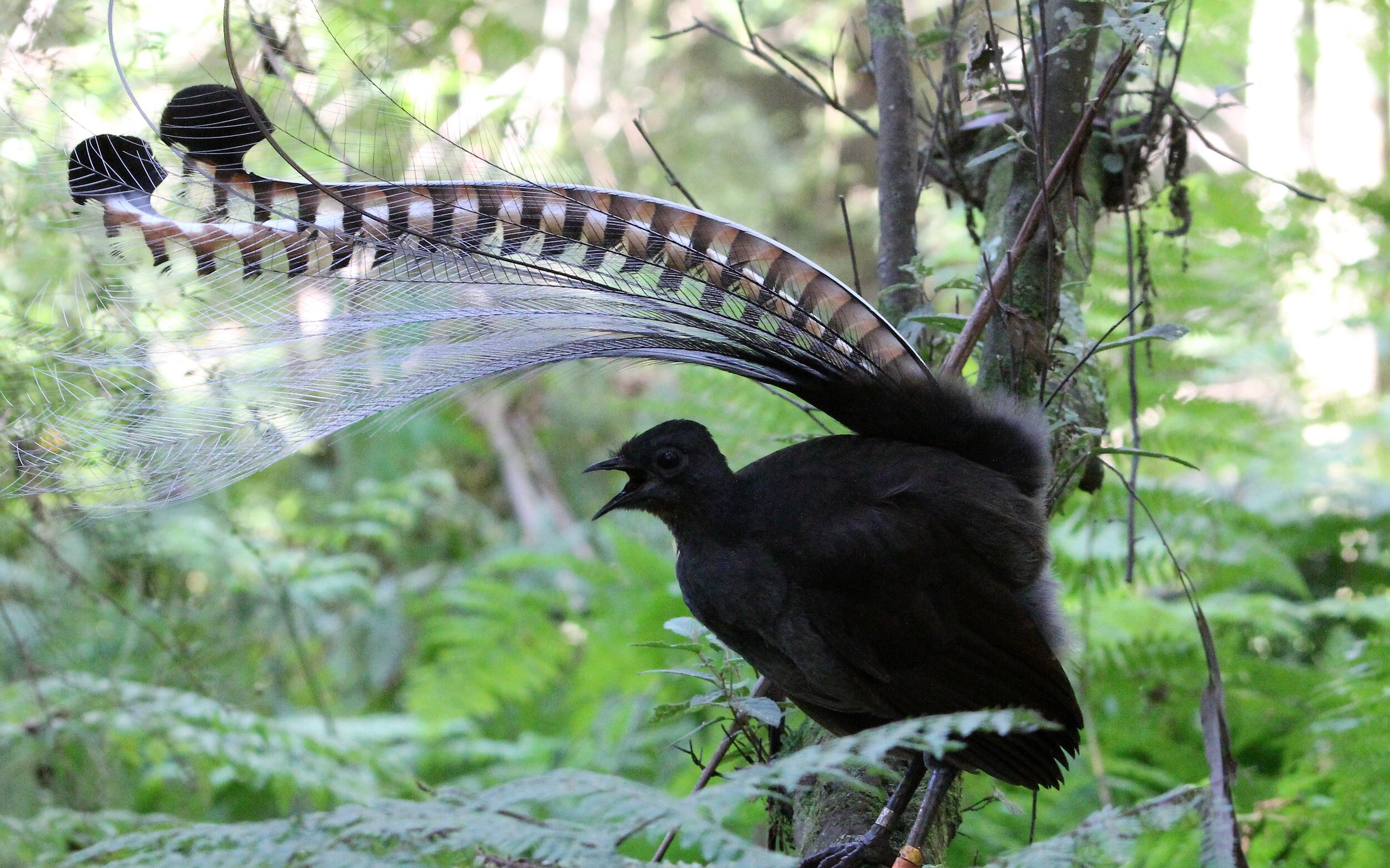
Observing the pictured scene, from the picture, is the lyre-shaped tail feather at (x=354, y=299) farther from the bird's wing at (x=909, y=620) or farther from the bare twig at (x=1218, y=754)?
the bare twig at (x=1218, y=754)

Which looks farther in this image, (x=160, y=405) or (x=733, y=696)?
(x=733, y=696)

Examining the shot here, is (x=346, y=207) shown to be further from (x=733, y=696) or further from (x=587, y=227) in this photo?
(x=733, y=696)

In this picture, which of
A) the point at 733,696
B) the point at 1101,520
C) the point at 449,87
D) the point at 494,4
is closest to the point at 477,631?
the point at 449,87

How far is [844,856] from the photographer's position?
185 cm

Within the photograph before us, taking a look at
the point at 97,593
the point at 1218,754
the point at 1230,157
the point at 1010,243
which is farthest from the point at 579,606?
the point at 1218,754

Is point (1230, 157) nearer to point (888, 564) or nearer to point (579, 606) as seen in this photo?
point (888, 564)

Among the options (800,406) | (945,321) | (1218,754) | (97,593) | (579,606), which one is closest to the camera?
(1218,754)

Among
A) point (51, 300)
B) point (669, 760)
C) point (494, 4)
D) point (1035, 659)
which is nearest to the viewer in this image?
point (1035, 659)

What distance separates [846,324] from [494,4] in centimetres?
525

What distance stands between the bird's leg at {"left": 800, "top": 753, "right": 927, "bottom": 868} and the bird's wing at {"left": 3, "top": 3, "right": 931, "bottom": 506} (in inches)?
29.6

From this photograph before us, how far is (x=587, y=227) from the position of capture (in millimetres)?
1760

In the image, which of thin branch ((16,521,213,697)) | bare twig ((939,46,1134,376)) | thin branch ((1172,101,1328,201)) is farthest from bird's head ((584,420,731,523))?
thin branch ((16,521,213,697))

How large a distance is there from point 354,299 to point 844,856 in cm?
121

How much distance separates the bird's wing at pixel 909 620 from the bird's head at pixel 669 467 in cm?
19
